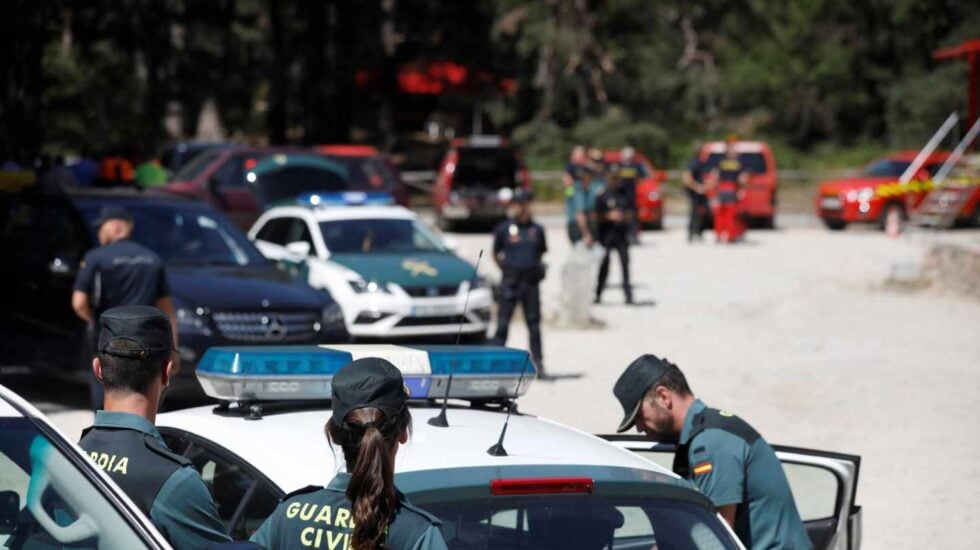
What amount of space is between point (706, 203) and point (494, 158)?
4.43 m

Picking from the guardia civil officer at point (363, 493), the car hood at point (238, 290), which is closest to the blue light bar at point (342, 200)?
the car hood at point (238, 290)

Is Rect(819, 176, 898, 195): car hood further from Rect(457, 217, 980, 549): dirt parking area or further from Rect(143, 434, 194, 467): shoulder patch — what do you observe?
Rect(143, 434, 194, 467): shoulder patch

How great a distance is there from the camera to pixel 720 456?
4777 mm

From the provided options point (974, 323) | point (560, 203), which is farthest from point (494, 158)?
point (974, 323)

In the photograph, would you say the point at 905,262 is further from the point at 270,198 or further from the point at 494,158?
the point at 494,158

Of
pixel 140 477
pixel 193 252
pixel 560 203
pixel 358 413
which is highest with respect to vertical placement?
pixel 358 413

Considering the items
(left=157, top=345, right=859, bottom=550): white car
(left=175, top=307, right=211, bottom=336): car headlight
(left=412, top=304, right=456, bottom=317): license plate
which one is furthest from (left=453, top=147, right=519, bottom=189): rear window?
(left=157, top=345, right=859, bottom=550): white car

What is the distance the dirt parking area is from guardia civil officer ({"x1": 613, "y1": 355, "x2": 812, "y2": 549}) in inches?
137

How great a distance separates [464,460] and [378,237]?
11836 mm

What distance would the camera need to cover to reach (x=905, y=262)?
68.8ft

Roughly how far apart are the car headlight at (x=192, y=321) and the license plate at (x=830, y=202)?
847 inches

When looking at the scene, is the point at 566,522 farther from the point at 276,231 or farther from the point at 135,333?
the point at 276,231

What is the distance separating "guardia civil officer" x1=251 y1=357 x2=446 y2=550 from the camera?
3156 millimetres

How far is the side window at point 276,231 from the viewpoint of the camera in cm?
1582
